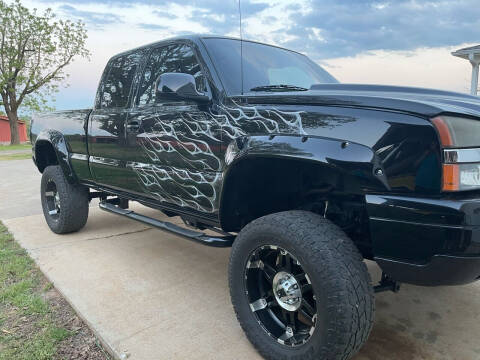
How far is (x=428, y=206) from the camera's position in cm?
160

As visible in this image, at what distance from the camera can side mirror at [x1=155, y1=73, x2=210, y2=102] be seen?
242cm

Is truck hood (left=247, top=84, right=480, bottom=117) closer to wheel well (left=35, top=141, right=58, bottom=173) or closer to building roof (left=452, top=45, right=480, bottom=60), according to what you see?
wheel well (left=35, top=141, right=58, bottom=173)

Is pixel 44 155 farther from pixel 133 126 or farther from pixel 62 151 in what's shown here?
pixel 133 126

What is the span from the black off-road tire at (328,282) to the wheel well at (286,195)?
32cm

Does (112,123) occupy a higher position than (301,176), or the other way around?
(112,123)

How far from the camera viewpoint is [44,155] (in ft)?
16.1

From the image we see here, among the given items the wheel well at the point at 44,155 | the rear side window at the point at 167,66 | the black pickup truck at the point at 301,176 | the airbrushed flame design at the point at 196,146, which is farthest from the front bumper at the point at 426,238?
the wheel well at the point at 44,155

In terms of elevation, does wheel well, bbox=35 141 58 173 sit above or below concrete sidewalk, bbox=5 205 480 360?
above

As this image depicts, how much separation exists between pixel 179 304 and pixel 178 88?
4.99 ft

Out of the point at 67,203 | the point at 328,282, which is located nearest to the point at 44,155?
the point at 67,203

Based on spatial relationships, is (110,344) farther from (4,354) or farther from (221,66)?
(221,66)

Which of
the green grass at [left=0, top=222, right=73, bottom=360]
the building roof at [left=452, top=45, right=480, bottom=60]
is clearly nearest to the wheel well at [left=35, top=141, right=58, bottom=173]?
the green grass at [left=0, top=222, right=73, bottom=360]

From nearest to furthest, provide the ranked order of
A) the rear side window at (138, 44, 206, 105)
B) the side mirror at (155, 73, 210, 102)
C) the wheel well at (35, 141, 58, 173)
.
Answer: the side mirror at (155, 73, 210, 102) < the rear side window at (138, 44, 206, 105) < the wheel well at (35, 141, 58, 173)

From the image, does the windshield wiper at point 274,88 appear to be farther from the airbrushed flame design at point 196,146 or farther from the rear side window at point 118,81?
the rear side window at point 118,81
